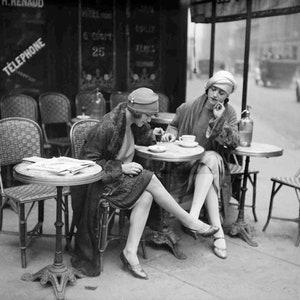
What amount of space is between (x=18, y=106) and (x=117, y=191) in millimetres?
2801

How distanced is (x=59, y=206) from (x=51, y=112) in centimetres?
313

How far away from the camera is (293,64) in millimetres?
17094

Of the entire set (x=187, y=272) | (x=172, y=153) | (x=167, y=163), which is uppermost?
(x=172, y=153)

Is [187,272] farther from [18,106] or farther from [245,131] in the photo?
[18,106]

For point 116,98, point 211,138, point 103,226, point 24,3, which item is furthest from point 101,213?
point 24,3

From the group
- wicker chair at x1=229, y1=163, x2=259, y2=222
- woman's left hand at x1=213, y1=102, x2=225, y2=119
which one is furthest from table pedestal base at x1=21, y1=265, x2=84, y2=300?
wicker chair at x1=229, y1=163, x2=259, y2=222

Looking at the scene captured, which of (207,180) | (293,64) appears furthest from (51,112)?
(293,64)

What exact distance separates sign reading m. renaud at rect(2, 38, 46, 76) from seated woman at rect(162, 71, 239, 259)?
8.51 feet

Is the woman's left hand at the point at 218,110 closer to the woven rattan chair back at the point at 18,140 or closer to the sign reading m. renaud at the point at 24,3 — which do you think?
the woven rattan chair back at the point at 18,140

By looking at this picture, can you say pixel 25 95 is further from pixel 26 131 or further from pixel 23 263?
pixel 23 263

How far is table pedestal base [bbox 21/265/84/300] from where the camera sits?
10.5 feet

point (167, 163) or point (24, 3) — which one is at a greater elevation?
point (24, 3)

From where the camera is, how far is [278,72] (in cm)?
1784

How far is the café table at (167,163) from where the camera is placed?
3.71 m
